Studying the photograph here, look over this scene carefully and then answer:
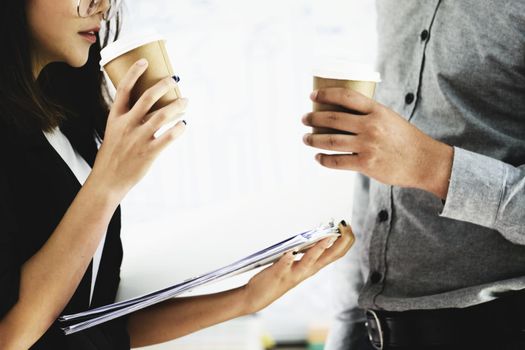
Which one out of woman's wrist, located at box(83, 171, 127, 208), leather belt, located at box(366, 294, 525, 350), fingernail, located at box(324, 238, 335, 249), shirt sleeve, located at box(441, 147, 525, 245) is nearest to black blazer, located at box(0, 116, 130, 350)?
woman's wrist, located at box(83, 171, 127, 208)

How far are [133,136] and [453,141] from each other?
25.4 inches

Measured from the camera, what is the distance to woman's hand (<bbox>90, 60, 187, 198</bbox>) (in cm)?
86

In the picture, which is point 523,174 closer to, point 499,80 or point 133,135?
point 499,80

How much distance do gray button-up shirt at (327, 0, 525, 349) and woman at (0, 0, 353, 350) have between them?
242mm

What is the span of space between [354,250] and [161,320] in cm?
50

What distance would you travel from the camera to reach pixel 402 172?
0.96m

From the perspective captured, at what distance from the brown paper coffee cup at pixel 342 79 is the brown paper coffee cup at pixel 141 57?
Answer: 219mm

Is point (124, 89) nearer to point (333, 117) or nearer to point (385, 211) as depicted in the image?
point (333, 117)

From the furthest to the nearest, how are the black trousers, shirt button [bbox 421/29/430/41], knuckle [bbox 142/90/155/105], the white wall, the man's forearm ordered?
the white wall → shirt button [bbox 421/29/430/41] → the black trousers → the man's forearm → knuckle [bbox 142/90/155/105]

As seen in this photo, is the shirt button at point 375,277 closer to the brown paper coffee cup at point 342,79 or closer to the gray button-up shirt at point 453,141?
the gray button-up shirt at point 453,141

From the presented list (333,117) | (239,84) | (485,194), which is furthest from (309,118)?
(239,84)

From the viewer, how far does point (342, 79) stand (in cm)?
92

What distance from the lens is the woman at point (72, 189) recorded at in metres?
0.88

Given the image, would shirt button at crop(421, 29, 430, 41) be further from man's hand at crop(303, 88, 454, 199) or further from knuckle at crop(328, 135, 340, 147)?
knuckle at crop(328, 135, 340, 147)
